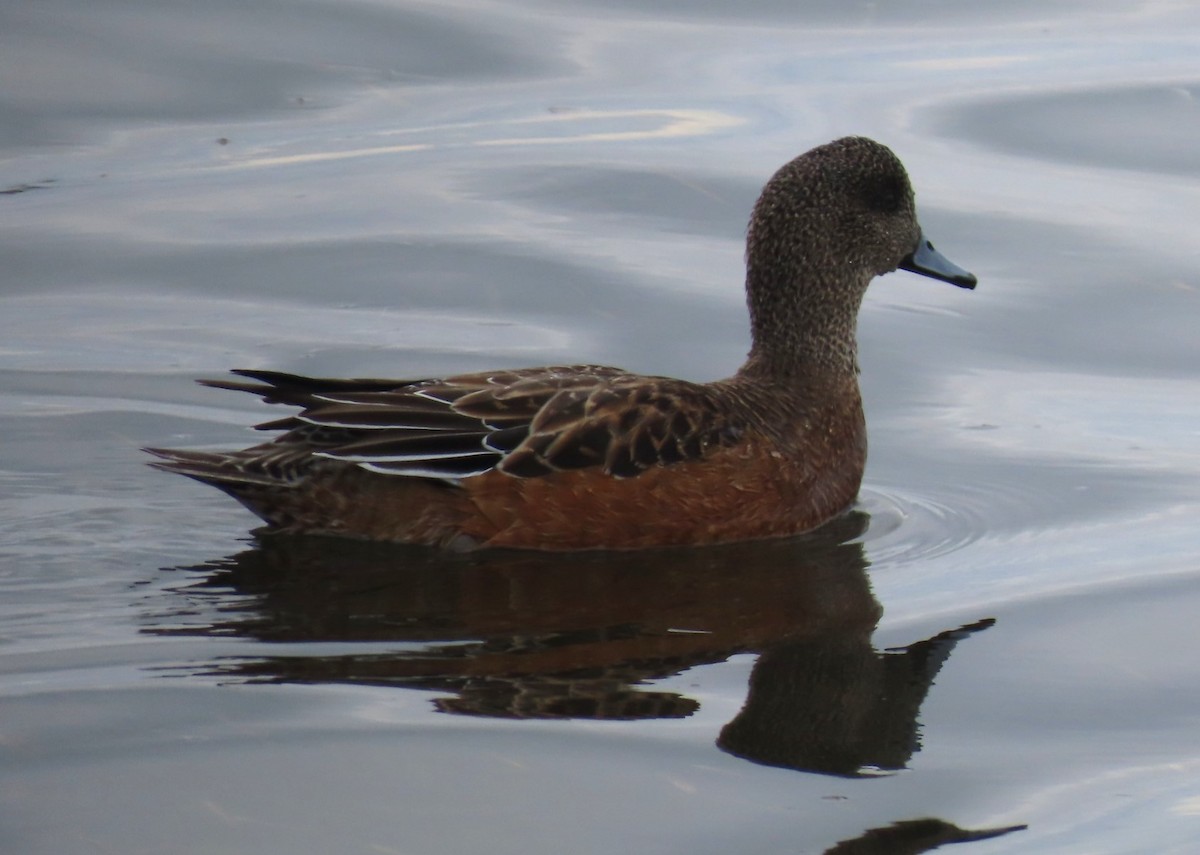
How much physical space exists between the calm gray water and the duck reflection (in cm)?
2

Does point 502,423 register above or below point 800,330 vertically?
below

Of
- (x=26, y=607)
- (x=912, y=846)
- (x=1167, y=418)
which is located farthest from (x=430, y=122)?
(x=912, y=846)

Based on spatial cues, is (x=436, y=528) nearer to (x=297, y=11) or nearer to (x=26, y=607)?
(x=26, y=607)

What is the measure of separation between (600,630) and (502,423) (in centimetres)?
117

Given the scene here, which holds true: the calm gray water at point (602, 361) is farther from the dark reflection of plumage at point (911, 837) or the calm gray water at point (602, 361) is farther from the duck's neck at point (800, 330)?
the duck's neck at point (800, 330)

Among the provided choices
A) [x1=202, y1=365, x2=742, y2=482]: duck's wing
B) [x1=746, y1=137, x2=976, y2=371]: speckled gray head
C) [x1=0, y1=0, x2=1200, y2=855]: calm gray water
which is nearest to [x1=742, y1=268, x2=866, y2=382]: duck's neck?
[x1=746, y1=137, x2=976, y2=371]: speckled gray head

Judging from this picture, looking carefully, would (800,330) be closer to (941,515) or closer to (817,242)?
(817,242)

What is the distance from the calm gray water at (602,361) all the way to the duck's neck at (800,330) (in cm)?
47

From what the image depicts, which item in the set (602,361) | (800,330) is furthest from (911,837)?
(602,361)

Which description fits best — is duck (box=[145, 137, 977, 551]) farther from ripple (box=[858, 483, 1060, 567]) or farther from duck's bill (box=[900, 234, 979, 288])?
duck's bill (box=[900, 234, 979, 288])

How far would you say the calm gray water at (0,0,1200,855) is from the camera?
462 cm

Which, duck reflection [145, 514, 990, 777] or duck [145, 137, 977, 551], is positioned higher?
duck [145, 137, 977, 551]

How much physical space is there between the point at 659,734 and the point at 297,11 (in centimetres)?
946

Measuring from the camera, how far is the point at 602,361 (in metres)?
8.59
